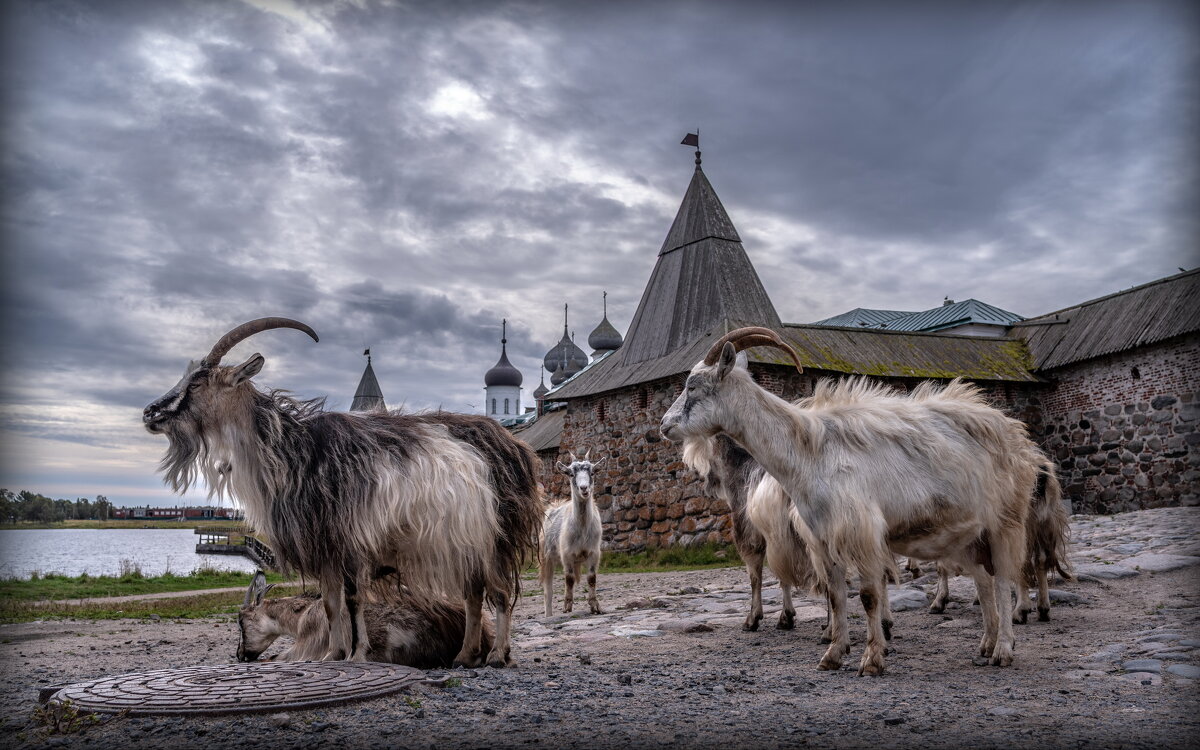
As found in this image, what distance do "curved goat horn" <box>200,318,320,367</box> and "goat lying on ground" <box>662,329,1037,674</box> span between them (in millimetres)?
2904

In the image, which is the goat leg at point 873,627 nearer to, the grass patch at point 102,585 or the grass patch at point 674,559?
the grass patch at point 674,559

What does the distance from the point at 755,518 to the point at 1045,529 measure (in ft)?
8.67

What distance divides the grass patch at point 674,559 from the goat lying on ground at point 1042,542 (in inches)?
351

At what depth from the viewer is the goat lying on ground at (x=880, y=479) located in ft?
20.4

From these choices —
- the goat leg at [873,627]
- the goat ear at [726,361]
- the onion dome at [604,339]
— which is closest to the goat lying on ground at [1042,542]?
the goat leg at [873,627]

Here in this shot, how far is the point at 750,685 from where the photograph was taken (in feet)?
18.9

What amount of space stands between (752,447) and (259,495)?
11.8ft

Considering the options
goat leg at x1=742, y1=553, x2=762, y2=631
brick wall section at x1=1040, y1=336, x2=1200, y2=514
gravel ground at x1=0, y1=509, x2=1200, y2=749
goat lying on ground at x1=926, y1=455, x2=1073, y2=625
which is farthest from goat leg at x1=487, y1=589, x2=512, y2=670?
brick wall section at x1=1040, y1=336, x2=1200, y2=514

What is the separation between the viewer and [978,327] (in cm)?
3456

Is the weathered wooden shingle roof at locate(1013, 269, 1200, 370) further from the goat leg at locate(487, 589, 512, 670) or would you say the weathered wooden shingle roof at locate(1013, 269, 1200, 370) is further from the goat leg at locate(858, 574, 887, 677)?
the goat leg at locate(487, 589, 512, 670)

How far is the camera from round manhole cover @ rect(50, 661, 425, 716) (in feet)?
14.7

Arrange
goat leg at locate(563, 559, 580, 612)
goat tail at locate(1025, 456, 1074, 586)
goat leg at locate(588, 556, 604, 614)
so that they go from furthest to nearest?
goat leg at locate(563, 559, 580, 612)
goat leg at locate(588, 556, 604, 614)
goat tail at locate(1025, 456, 1074, 586)

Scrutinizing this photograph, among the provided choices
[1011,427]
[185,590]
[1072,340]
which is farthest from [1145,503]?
[185,590]

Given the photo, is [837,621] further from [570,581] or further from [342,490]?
[570,581]
